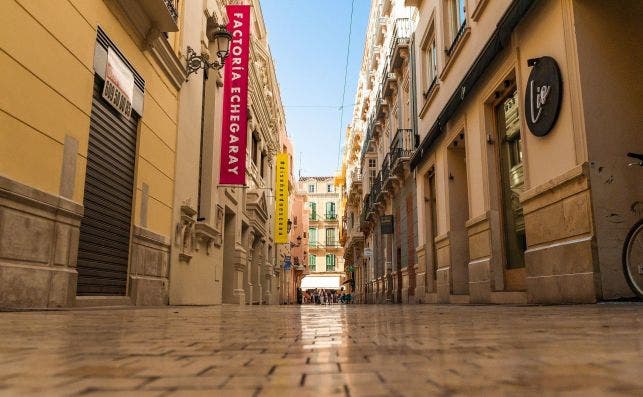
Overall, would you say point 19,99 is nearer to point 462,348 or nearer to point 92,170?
point 92,170

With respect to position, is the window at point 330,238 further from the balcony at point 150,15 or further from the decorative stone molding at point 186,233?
the balcony at point 150,15

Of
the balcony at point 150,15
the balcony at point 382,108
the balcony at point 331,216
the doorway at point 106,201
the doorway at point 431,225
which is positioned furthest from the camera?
the balcony at point 331,216

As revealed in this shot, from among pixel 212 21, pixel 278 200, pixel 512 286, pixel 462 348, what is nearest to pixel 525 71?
pixel 512 286

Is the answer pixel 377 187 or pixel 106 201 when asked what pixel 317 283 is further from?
pixel 106 201

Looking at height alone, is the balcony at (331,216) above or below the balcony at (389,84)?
above

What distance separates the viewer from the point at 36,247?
18.4ft

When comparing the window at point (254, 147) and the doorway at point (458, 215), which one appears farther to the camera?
the window at point (254, 147)

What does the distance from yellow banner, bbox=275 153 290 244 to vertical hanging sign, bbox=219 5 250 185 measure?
56.3ft

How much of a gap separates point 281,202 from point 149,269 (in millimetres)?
22819

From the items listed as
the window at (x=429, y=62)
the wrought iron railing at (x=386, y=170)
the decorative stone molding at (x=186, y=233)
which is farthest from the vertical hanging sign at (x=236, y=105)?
the wrought iron railing at (x=386, y=170)

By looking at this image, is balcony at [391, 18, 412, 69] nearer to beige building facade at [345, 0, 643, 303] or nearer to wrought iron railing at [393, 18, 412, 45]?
wrought iron railing at [393, 18, 412, 45]

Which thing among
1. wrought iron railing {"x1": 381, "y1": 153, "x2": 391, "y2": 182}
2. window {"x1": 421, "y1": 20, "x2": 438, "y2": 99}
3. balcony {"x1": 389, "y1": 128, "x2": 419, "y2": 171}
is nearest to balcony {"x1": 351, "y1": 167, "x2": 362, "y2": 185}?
wrought iron railing {"x1": 381, "y1": 153, "x2": 391, "y2": 182}

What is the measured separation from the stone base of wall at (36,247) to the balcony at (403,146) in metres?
12.5

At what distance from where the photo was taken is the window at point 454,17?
12.0m
